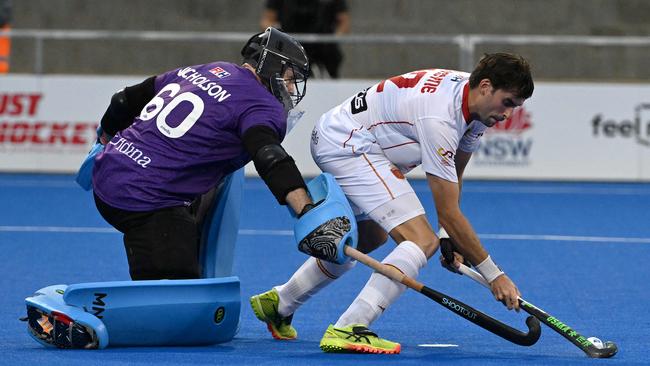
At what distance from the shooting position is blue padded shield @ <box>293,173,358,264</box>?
15.9 ft

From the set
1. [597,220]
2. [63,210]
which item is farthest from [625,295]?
[63,210]

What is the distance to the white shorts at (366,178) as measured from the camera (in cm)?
528

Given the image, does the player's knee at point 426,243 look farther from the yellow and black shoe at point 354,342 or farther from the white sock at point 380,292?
the yellow and black shoe at point 354,342

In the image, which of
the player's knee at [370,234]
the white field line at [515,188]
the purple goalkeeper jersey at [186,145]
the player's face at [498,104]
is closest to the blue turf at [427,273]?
the white field line at [515,188]

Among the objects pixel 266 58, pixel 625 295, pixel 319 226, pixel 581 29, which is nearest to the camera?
pixel 319 226

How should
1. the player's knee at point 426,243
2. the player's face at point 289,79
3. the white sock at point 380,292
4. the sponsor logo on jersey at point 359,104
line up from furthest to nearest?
the sponsor logo on jersey at point 359,104 → the player's face at point 289,79 → the player's knee at point 426,243 → the white sock at point 380,292

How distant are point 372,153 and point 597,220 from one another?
192 inches

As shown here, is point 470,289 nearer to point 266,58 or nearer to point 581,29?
point 266,58

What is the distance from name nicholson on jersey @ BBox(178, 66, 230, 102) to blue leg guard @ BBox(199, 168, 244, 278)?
0.45 meters

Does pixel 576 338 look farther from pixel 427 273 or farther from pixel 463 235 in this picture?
pixel 427 273

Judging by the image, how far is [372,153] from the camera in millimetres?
5484

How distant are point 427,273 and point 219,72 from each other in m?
2.61

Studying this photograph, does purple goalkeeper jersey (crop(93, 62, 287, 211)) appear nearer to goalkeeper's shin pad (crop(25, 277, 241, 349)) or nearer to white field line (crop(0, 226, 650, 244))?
goalkeeper's shin pad (crop(25, 277, 241, 349))

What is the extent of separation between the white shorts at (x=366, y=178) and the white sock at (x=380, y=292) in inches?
8.9
